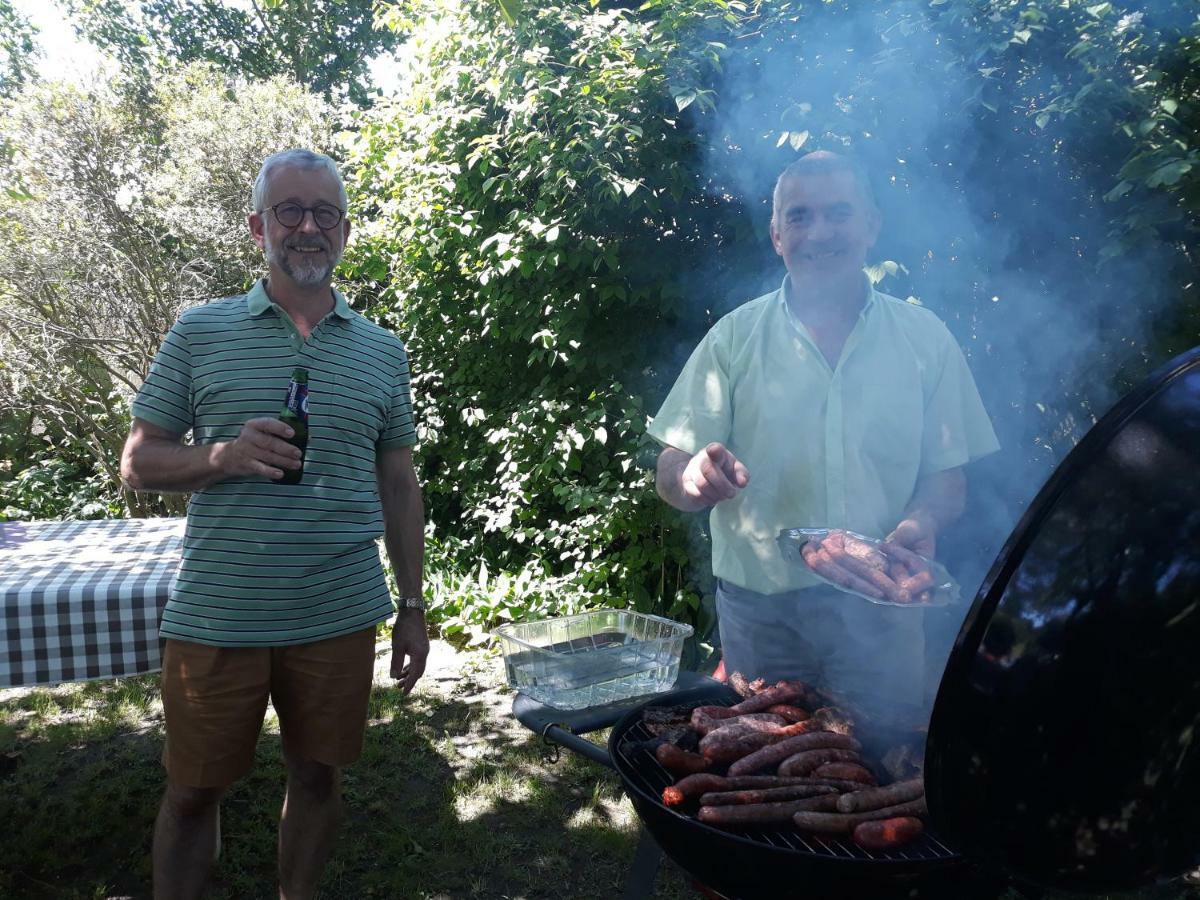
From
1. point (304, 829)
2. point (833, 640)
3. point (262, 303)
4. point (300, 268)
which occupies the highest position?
point (300, 268)

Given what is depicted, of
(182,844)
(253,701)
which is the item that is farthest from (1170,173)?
(182,844)

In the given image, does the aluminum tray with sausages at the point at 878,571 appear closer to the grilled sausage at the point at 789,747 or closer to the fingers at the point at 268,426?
the grilled sausage at the point at 789,747

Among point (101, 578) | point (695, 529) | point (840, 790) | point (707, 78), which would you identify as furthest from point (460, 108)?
point (840, 790)

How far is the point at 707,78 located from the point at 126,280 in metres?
6.79

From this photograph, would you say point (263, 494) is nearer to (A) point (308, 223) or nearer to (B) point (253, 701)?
(B) point (253, 701)

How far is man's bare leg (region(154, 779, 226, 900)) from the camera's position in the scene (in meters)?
Answer: 2.30

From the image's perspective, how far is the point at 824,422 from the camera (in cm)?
229

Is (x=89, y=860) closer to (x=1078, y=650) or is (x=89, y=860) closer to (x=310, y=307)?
(x=310, y=307)

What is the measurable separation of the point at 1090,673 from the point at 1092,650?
0.03 metres

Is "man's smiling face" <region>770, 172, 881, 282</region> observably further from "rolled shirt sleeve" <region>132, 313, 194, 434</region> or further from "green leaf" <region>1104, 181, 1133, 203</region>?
"rolled shirt sleeve" <region>132, 313, 194, 434</region>

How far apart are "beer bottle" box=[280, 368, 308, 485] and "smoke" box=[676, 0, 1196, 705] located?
2.32 metres

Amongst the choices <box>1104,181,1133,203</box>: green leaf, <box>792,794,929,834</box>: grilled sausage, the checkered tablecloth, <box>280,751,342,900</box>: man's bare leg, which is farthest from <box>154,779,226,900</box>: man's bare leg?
<box>1104,181,1133,203</box>: green leaf

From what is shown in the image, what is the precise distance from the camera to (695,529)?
4766 millimetres

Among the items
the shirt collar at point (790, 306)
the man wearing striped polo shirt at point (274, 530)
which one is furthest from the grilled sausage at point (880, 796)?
the man wearing striped polo shirt at point (274, 530)
